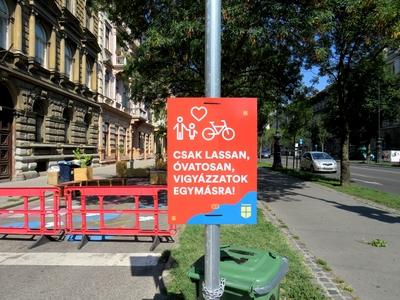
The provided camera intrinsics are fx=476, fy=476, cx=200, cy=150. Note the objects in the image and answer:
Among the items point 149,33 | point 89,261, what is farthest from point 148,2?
point 89,261

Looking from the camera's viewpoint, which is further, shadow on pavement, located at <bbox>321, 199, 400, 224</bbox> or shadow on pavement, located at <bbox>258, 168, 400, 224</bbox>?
shadow on pavement, located at <bbox>258, 168, 400, 224</bbox>

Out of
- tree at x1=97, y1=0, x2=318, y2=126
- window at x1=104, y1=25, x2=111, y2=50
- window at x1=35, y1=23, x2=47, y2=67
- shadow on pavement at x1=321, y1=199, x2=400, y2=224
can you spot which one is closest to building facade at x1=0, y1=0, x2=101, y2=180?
window at x1=35, y1=23, x2=47, y2=67

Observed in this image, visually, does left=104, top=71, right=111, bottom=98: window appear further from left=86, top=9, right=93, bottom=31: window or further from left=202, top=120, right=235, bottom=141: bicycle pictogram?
left=202, top=120, right=235, bottom=141: bicycle pictogram

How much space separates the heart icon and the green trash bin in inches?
46.6

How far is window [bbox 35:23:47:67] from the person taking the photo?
2478 cm

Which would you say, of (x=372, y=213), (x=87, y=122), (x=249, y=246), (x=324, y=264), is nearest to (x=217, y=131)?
(x=324, y=264)

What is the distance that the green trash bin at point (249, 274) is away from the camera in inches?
132

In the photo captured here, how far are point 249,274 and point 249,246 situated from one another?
3.94 m

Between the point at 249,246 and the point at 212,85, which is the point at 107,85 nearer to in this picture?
the point at 249,246

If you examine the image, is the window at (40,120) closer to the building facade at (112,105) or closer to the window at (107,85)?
the building facade at (112,105)

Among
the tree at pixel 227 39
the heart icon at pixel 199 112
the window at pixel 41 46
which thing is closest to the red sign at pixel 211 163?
the heart icon at pixel 199 112

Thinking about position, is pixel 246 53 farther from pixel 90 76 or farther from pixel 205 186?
pixel 90 76

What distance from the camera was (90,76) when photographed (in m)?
35.0

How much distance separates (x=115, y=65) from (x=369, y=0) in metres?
32.6
